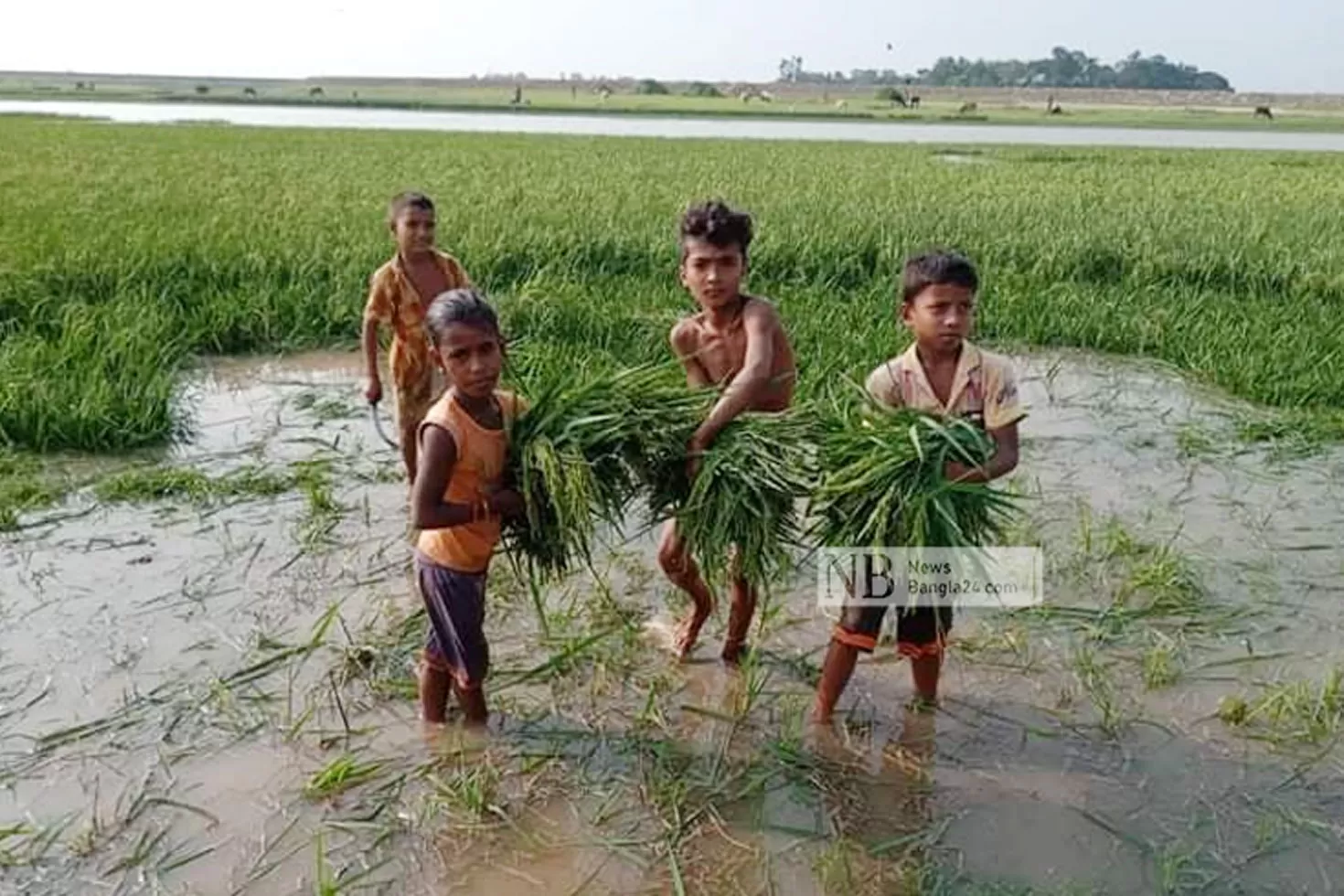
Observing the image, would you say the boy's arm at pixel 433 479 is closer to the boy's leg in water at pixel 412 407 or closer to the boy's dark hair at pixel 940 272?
the boy's dark hair at pixel 940 272

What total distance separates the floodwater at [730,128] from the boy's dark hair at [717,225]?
29411 mm

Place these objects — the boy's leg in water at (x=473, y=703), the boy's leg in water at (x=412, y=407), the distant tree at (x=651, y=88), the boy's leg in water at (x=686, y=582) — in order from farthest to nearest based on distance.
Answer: the distant tree at (x=651, y=88)
the boy's leg in water at (x=412, y=407)
the boy's leg in water at (x=686, y=582)
the boy's leg in water at (x=473, y=703)

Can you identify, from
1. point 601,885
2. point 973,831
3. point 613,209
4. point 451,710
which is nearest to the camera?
point 601,885

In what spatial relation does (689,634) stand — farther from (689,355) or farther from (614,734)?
(689,355)

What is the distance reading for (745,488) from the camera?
2.86 meters

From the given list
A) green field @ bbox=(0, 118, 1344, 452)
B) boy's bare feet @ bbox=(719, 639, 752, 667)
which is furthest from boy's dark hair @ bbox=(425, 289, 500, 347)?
green field @ bbox=(0, 118, 1344, 452)

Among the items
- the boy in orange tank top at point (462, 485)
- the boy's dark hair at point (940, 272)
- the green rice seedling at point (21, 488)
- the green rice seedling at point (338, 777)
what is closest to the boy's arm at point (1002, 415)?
the boy's dark hair at point (940, 272)

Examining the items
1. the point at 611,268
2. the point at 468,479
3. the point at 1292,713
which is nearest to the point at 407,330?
the point at 468,479

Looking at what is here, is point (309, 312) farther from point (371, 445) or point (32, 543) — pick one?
point (32, 543)

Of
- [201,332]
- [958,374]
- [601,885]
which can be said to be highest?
[958,374]


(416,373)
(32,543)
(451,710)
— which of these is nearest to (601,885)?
(451,710)

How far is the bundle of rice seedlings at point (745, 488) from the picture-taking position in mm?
2869

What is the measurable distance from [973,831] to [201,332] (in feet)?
19.2

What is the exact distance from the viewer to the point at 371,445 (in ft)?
18.0
